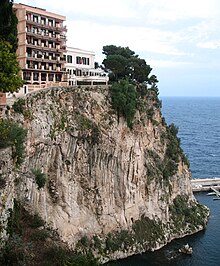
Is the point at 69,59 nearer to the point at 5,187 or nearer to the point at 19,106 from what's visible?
the point at 19,106

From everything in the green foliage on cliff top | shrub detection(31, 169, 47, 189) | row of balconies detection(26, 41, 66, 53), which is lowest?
shrub detection(31, 169, 47, 189)

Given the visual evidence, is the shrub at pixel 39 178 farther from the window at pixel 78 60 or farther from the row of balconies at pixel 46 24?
the window at pixel 78 60

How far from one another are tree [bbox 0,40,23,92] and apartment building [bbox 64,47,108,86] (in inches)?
943

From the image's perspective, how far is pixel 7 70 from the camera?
3566 cm

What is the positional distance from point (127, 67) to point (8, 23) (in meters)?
35.3

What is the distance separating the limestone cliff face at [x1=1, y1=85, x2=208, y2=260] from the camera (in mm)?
45681

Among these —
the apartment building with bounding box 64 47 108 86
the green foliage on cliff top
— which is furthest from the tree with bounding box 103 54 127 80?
the green foliage on cliff top

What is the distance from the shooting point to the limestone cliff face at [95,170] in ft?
150

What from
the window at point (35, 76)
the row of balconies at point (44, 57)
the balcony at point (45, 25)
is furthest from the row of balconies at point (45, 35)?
the window at point (35, 76)

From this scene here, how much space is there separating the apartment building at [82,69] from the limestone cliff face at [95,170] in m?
4.92

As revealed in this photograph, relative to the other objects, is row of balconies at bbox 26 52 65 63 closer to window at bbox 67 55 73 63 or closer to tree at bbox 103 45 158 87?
window at bbox 67 55 73 63

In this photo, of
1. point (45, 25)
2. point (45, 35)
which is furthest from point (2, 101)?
point (45, 25)

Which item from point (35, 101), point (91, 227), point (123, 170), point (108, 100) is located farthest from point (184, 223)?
point (35, 101)

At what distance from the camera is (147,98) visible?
66.8 m
